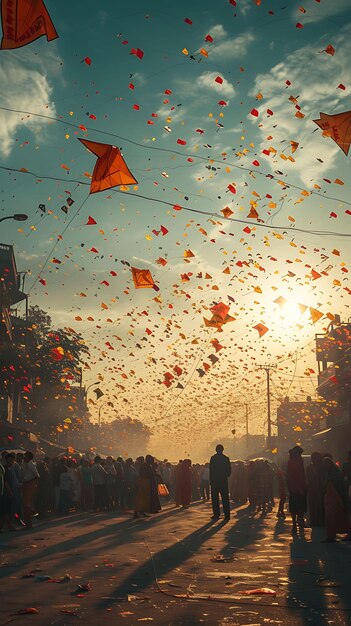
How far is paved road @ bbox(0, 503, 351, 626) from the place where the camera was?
5898mm

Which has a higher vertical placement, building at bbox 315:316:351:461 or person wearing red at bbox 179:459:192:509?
building at bbox 315:316:351:461

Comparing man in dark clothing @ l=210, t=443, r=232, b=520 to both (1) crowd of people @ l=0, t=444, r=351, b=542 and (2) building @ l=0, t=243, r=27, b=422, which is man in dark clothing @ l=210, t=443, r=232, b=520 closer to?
(1) crowd of people @ l=0, t=444, r=351, b=542

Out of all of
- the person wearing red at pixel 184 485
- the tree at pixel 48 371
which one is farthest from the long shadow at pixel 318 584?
the tree at pixel 48 371

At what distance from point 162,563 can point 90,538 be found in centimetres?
426

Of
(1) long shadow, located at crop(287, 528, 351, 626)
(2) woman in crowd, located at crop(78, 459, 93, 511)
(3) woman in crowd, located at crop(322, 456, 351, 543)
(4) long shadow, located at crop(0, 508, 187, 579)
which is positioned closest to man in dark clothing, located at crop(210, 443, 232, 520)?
(4) long shadow, located at crop(0, 508, 187, 579)

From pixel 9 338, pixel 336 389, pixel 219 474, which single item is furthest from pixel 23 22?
pixel 336 389

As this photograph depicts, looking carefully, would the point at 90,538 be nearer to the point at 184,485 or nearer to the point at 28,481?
the point at 28,481

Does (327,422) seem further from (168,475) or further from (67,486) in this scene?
(67,486)

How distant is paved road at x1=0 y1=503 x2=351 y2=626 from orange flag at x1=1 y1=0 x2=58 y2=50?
21.0 feet

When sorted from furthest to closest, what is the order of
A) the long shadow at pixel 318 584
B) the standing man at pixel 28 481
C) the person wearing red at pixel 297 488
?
1. the standing man at pixel 28 481
2. the person wearing red at pixel 297 488
3. the long shadow at pixel 318 584

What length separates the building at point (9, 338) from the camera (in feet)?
125

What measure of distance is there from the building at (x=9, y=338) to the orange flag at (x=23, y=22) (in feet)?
97.6

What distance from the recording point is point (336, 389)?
53219 millimetres

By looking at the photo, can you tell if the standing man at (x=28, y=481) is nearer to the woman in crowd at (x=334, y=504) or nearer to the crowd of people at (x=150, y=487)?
the crowd of people at (x=150, y=487)
